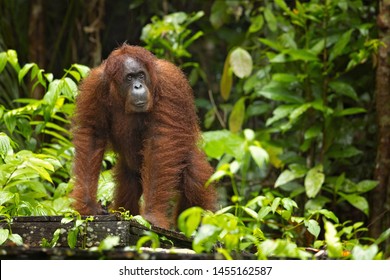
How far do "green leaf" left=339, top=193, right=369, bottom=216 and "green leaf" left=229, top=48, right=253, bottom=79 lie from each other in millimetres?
1277

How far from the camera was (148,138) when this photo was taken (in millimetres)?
4695

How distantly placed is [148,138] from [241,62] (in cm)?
220

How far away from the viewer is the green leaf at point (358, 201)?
19.9 feet

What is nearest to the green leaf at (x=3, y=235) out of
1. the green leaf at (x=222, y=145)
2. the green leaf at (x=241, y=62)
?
the green leaf at (x=222, y=145)

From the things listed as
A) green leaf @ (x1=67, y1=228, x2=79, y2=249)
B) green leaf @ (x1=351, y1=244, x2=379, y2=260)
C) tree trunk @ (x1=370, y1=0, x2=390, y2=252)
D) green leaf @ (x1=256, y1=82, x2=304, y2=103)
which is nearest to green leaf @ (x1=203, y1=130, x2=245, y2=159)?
green leaf @ (x1=256, y1=82, x2=304, y2=103)

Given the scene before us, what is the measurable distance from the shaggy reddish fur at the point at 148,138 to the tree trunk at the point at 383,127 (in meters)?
1.78

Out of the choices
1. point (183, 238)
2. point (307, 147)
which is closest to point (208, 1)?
point (307, 147)

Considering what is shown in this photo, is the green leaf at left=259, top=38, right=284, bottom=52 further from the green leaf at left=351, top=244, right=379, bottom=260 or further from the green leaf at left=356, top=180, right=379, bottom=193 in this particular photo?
the green leaf at left=351, top=244, right=379, bottom=260

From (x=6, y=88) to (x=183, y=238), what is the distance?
3199 mm

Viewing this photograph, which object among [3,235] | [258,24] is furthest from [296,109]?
[3,235]

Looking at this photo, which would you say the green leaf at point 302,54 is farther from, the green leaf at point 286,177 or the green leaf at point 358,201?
the green leaf at point 358,201

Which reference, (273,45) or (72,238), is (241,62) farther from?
(72,238)

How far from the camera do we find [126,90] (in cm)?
467

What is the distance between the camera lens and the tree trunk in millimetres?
6207
